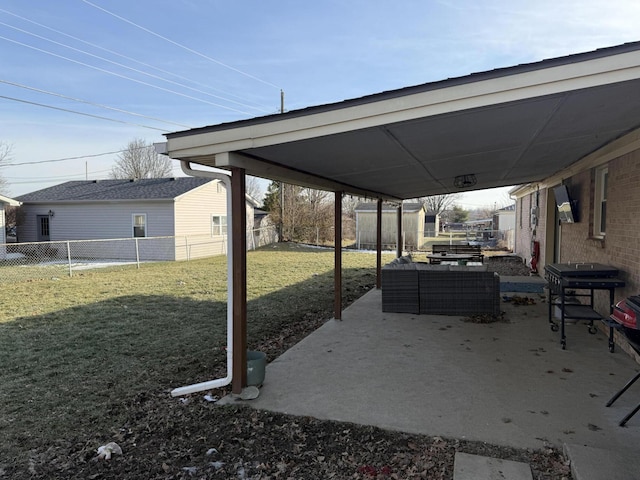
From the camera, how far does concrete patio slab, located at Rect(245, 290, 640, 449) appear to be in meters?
3.10

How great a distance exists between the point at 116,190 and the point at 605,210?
63.1ft

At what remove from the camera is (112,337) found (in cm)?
584

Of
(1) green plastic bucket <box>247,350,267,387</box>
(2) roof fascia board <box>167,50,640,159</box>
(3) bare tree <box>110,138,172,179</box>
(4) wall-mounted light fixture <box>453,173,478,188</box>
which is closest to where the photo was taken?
(2) roof fascia board <box>167,50,640,159</box>

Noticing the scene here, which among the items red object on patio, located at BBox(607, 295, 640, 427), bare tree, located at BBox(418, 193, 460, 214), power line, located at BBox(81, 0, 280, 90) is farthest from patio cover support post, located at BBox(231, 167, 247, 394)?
bare tree, located at BBox(418, 193, 460, 214)

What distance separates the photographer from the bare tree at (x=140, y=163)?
39.2 metres

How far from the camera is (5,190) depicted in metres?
29.1

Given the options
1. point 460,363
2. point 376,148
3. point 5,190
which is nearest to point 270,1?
point 376,148

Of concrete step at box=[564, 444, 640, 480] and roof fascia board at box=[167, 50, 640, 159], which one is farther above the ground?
roof fascia board at box=[167, 50, 640, 159]

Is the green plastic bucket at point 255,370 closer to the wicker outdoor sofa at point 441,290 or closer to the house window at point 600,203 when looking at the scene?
the wicker outdoor sofa at point 441,290

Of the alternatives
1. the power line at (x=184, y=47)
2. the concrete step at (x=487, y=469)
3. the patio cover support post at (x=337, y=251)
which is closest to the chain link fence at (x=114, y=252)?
the power line at (x=184, y=47)

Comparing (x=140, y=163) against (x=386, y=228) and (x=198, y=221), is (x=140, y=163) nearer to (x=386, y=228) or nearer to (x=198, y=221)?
(x=198, y=221)

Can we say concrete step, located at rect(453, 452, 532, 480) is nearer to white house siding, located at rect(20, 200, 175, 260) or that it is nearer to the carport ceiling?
the carport ceiling

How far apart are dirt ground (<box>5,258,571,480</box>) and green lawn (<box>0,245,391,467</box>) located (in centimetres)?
23

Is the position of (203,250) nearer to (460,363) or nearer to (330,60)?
(330,60)
